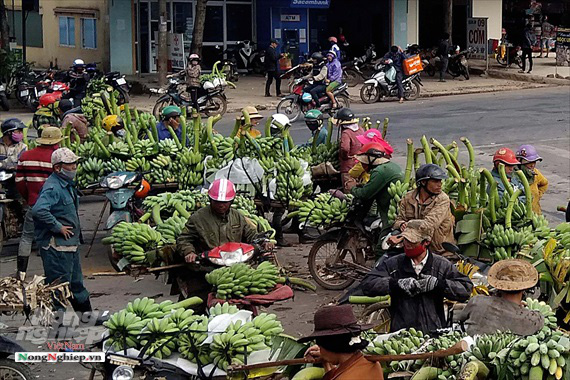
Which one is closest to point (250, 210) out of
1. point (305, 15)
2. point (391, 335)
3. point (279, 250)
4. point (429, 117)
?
point (279, 250)

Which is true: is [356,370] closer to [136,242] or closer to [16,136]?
[136,242]

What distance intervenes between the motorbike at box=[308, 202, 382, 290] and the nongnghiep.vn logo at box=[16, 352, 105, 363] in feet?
14.7

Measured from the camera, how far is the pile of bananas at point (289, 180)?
466 inches

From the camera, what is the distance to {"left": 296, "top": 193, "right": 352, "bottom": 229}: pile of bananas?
1077 cm

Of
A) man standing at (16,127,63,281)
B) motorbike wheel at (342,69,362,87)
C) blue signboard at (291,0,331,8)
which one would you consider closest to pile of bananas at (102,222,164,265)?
man standing at (16,127,63,281)

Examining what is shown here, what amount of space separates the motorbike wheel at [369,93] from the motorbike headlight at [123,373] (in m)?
21.0

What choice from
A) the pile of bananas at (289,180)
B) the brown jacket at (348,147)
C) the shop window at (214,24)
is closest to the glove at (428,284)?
the pile of bananas at (289,180)

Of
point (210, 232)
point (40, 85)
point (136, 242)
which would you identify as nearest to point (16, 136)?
point (136, 242)

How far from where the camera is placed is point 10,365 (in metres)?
7.30

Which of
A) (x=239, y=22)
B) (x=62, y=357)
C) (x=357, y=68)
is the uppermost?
(x=239, y=22)

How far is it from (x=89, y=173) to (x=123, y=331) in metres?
5.99

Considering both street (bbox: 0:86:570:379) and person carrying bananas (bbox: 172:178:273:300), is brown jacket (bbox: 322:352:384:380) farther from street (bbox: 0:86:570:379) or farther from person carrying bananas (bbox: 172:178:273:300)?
person carrying bananas (bbox: 172:178:273:300)

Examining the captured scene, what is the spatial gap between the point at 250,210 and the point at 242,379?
4614mm

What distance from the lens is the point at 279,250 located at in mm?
12750
